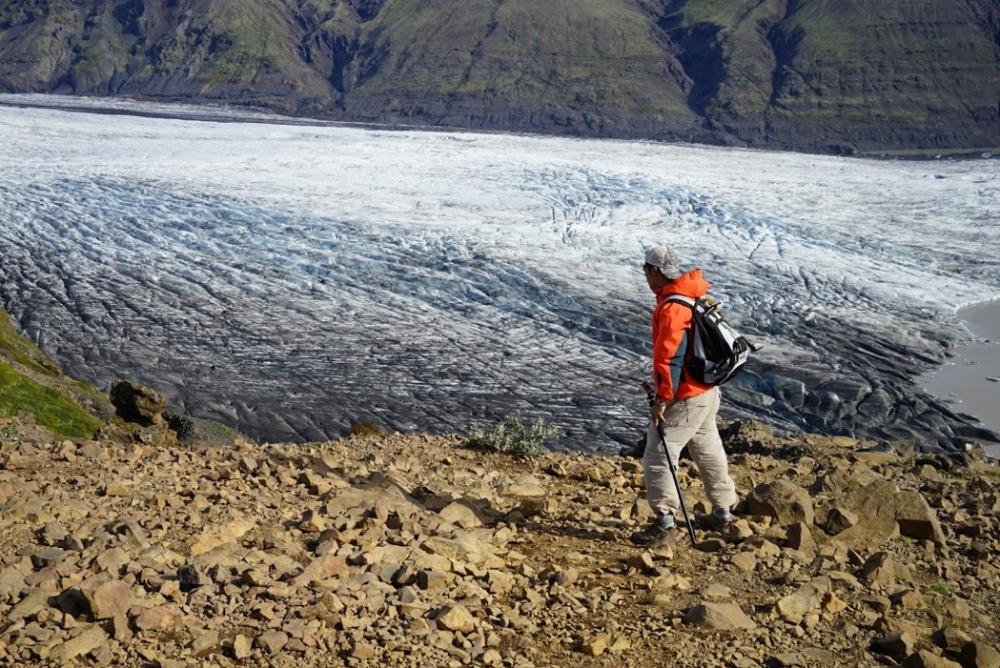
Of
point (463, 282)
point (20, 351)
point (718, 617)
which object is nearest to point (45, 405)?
point (20, 351)

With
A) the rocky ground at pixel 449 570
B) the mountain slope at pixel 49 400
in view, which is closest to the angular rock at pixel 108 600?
the rocky ground at pixel 449 570

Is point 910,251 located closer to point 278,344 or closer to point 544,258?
point 544,258

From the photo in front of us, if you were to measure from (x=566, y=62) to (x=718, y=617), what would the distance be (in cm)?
7264

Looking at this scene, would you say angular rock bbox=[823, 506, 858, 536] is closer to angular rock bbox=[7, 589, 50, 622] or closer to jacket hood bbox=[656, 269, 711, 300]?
jacket hood bbox=[656, 269, 711, 300]

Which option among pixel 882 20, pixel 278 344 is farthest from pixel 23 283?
pixel 882 20

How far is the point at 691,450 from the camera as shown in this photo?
5.17 metres

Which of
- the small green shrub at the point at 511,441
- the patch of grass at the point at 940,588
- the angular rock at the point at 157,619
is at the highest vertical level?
the angular rock at the point at 157,619

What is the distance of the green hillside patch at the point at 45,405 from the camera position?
922 centimetres

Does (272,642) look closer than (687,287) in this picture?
Yes

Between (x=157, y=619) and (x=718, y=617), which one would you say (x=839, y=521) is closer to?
(x=718, y=617)

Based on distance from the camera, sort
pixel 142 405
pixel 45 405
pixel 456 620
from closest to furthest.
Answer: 1. pixel 456 620
2. pixel 45 405
3. pixel 142 405

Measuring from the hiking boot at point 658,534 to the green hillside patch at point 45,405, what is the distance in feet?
19.1

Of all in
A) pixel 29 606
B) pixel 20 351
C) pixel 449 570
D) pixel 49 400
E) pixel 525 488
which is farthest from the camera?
pixel 20 351

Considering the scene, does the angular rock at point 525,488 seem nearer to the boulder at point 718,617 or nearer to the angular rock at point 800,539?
the angular rock at point 800,539
